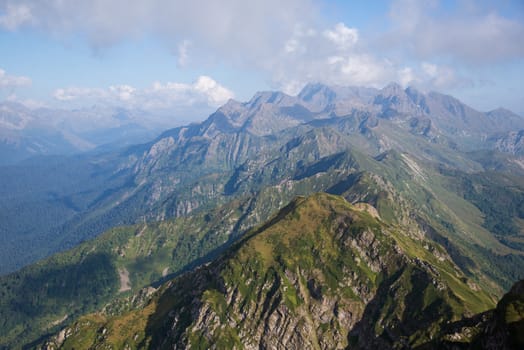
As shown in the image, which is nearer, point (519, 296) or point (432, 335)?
point (519, 296)

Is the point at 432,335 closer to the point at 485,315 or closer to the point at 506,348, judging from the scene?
the point at 485,315

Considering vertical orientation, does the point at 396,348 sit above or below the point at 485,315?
below

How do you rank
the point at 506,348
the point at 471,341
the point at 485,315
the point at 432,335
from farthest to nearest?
1. the point at 432,335
2. the point at 485,315
3. the point at 471,341
4. the point at 506,348

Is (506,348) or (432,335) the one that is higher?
(506,348)

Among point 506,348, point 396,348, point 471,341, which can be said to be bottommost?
point 396,348

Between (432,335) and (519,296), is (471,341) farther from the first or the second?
(432,335)

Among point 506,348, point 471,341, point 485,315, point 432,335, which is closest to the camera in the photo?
point 506,348

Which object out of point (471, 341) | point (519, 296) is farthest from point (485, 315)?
point (519, 296)

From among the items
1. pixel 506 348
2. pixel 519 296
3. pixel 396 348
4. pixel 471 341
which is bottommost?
pixel 396 348

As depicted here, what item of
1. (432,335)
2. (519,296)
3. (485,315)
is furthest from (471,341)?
(432,335)
